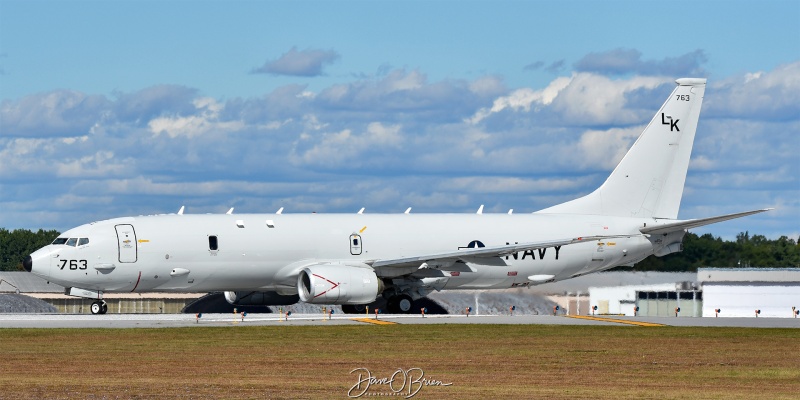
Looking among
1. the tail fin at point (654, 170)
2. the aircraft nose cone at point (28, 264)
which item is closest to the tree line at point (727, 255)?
the tail fin at point (654, 170)

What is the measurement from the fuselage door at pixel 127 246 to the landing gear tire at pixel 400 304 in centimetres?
996

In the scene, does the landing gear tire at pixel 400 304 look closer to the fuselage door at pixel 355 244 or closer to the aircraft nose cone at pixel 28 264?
the fuselage door at pixel 355 244

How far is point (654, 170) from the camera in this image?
55.3m

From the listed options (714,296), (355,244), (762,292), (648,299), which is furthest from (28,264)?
(762,292)

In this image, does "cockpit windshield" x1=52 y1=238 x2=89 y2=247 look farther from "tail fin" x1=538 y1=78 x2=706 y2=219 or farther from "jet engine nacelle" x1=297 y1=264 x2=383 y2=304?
"tail fin" x1=538 y1=78 x2=706 y2=219

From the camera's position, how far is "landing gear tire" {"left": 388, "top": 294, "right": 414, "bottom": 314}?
50.5 meters

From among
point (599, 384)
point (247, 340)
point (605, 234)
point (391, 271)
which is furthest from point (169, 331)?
point (605, 234)

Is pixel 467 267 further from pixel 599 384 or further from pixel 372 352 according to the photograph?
pixel 599 384

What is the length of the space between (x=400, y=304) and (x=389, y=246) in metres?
2.26

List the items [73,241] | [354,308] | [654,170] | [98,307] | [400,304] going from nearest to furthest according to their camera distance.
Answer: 1. [73,241]
2. [98,307]
3. [354,308]
4. [400,304]
5. [654,170]

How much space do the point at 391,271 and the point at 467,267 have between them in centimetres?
307
